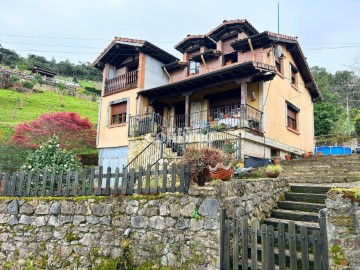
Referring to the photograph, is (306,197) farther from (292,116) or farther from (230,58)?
(230,58)

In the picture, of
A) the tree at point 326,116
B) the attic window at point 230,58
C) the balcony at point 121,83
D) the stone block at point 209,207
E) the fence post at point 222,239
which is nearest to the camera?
the fence post at point 222,239

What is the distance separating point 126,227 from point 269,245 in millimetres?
2852

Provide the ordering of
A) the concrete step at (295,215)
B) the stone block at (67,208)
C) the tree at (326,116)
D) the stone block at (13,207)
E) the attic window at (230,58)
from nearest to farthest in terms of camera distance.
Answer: the concrete step at (295,215) → the stone block at (67,208) → the stone block at (13,207) → the attic window at (230,58) → the tree at (326,116)

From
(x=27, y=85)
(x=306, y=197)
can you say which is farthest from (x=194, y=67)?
(x=27, y=85)

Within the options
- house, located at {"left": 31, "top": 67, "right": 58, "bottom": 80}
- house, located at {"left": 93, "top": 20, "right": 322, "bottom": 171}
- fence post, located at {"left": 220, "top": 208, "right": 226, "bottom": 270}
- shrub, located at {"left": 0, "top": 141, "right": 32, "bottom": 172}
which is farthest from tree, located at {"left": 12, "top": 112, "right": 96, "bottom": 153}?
house, located at {"left": 31, "top": 67, "right": 58, "bottom": 80}

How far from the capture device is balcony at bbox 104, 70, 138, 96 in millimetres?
16734

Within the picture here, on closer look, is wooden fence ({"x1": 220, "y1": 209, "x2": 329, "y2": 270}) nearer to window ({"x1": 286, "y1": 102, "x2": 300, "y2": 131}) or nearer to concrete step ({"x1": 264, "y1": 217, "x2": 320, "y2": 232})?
concrete step ({"x1": 264, "y1": 217, "x2": 320, "y2": 232})

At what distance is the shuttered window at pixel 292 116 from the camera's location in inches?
626

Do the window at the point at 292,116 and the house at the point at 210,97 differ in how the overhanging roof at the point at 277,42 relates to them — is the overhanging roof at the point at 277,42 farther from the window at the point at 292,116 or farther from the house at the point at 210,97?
the window at the point at 292,116


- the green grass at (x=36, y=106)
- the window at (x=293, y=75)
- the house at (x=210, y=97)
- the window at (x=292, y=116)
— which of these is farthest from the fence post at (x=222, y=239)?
the green grass at (x=36, y=106)

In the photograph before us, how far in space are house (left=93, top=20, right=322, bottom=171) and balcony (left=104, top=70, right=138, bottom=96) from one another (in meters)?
0.07

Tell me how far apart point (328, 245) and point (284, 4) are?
1949 cm

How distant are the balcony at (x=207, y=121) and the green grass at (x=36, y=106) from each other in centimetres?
1578

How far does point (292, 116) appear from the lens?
1642cm
